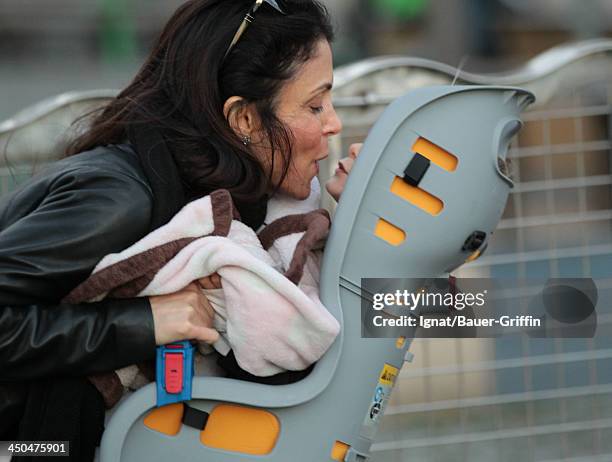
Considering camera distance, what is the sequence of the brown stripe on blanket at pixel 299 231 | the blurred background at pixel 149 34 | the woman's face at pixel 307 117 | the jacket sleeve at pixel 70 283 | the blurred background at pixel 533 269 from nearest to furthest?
the jacket sleeve at pixel 70 283
the brown stripe on blanket at pixel 299 231
the woman's face at pixel 307 117
the blurred background at pixel 533 269
the blurred background at pixel 149 34

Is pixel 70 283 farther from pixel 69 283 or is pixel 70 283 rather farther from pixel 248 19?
pixel 248 19

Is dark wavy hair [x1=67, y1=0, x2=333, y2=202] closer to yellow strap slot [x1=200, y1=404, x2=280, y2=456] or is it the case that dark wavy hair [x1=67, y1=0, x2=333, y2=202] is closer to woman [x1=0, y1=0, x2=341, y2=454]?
woman [x1=0, y1=0, x2=341, y2=454]

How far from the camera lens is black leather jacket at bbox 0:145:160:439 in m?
1.95

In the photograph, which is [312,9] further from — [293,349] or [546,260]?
[546,260]

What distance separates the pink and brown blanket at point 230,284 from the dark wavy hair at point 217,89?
0.12m

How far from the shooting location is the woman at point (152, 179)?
1971 mm

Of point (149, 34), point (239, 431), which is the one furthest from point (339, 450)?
point (149, 34)

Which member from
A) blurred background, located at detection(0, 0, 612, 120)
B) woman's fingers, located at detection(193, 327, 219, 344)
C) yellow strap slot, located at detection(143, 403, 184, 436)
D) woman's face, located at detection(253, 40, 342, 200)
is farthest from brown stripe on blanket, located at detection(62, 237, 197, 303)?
blurred background, located at detection(0, 0, 612, 120)

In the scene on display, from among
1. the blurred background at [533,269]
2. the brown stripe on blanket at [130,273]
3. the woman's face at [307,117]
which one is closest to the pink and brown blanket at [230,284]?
the brown stripe on blanket at [130,273]

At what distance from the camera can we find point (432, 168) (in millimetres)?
2092

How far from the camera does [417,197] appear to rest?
6.89 feet

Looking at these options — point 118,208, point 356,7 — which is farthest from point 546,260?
point 356,7

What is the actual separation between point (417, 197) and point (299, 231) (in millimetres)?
242

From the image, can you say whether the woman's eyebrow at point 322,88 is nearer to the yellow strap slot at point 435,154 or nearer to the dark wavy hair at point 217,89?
the dark wavy hair at point 217,89
